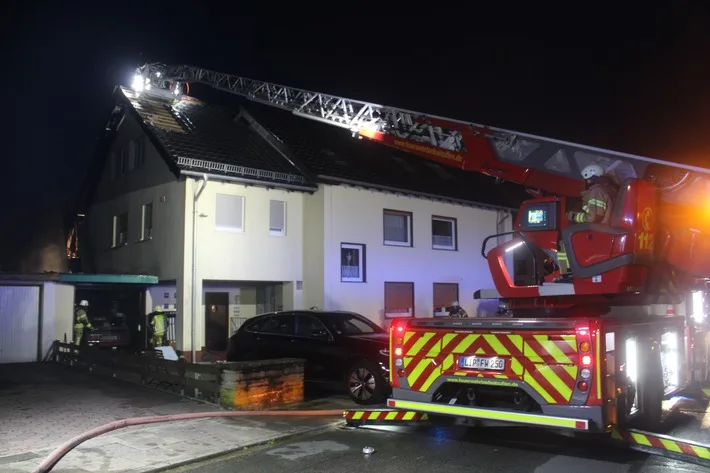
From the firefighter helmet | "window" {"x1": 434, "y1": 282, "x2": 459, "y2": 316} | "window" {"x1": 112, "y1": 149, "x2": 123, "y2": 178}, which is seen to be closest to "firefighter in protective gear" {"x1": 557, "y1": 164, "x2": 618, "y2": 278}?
the firefighter helmet

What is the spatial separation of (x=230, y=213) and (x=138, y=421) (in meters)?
8.84

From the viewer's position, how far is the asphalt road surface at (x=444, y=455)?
6.40 meters

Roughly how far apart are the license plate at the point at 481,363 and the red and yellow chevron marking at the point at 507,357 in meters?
0.05

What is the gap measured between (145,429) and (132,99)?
14.1 metres

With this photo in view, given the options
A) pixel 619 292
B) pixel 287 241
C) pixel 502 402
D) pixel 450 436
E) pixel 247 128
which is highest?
pixel 247 128

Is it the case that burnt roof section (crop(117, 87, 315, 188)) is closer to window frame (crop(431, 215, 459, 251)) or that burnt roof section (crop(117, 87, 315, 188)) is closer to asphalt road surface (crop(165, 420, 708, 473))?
window frame (crop(431, 215, 459, 251))

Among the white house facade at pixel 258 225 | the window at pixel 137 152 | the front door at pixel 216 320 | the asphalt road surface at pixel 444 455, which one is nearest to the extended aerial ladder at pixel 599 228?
the asphalt road surface at pixel 444 455

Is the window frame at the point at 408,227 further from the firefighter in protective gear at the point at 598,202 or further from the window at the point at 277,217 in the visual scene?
the firefighter in protective gear at the point at 598,202

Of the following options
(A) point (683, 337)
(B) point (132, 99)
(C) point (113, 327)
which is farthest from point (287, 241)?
(A) point (683, 337)

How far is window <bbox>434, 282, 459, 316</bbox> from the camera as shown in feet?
66.3

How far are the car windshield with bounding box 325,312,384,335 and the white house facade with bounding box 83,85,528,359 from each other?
5106mm

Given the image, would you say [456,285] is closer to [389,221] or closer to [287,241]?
[389,221]

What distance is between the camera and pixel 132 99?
1955 cm

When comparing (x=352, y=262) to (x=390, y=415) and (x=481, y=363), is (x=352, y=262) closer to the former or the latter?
(x=390, y=415)
